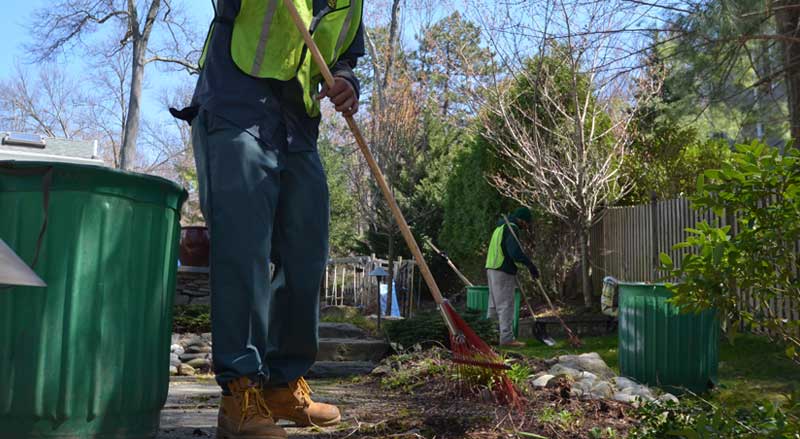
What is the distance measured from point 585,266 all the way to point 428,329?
6328 millimetres

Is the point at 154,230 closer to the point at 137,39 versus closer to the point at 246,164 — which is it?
the point at 246,164

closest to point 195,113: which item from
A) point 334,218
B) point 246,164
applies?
point 246,164

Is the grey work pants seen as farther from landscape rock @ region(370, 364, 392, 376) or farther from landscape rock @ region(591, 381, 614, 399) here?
landscape rock @ region(591, 381, 614, 399)

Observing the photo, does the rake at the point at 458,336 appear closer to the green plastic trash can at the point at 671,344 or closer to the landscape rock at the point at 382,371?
the landscape rock at the point at 382,371

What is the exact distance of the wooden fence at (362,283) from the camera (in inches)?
697

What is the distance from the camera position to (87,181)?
2.14m

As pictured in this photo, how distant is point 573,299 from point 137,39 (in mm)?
14687

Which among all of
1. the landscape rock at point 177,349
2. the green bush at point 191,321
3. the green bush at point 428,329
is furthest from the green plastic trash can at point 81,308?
the green bush at point 191,321

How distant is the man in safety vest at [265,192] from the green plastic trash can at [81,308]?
0.72ft

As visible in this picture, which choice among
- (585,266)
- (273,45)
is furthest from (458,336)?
(585,266)

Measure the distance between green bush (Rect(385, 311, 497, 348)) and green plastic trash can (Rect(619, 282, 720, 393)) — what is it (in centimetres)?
122

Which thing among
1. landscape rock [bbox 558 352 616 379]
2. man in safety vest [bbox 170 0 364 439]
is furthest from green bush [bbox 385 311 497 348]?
man in safety vest [bbox 170 0 364 439]

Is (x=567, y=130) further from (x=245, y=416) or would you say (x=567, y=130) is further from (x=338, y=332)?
(x=245, y=416)

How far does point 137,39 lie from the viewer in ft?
67.5
